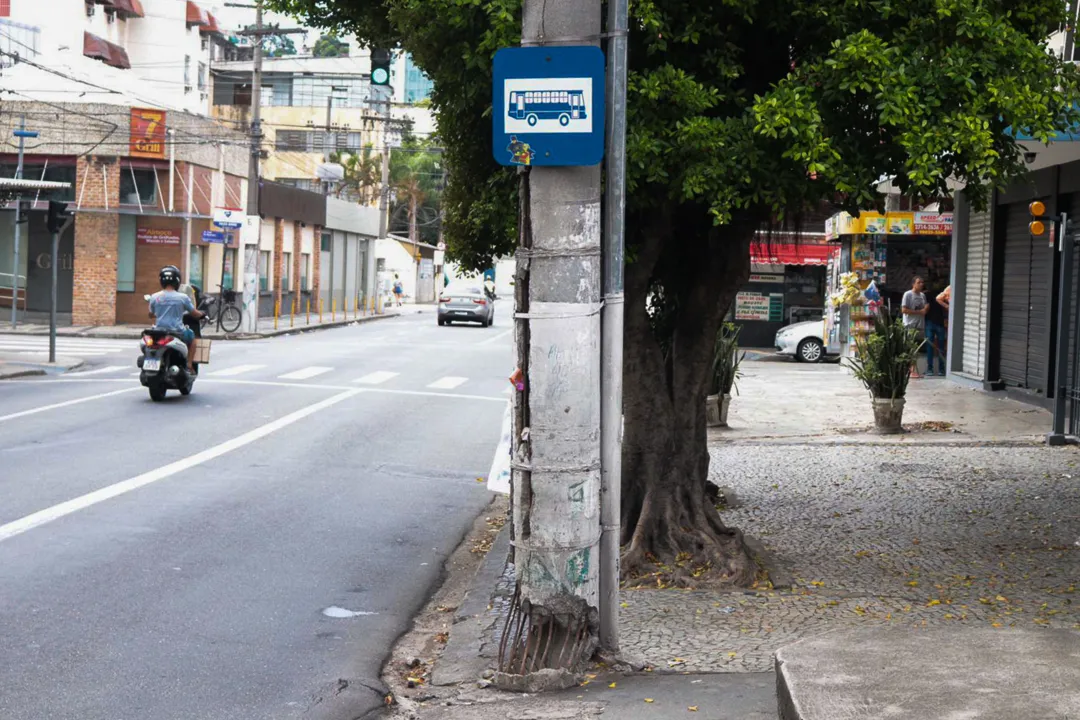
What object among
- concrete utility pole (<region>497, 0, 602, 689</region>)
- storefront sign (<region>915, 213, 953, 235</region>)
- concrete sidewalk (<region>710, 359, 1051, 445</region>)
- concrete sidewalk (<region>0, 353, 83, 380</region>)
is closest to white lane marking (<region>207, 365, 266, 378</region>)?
concrete sidewalk (<region>0, 353, 83, 380</region>)

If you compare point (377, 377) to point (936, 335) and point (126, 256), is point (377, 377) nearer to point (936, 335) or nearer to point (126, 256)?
point (936, 335)

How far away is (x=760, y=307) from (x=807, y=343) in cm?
400

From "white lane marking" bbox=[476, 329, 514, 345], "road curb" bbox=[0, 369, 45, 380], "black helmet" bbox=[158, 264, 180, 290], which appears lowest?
"road curb" bbox=[0, 369, 45, 380]

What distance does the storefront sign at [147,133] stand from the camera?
39562 millimetres

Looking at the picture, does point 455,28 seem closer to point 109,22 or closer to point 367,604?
point 367,604

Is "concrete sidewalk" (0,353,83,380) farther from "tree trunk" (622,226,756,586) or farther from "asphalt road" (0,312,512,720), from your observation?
"tree trunk" (622,226,756,586)

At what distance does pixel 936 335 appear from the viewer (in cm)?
2478

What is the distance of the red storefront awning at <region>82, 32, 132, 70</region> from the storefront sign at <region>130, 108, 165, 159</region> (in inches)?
697

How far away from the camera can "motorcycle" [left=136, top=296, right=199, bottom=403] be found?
60.0 ft

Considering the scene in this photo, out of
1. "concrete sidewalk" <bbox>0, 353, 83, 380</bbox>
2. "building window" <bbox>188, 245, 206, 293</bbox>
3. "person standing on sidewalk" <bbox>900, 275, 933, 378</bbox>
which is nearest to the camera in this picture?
"concrete sidewalk" <bbox>0, 353, 83, 380</bbox>

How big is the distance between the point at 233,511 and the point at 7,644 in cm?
408

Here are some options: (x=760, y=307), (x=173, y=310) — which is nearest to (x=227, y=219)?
(x=760, y=307)

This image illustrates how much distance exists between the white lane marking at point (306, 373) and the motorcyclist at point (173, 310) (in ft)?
14.8

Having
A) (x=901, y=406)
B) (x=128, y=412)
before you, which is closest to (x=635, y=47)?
(x=901, y=406)
